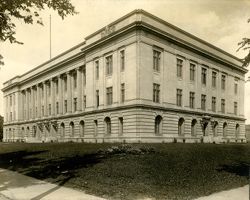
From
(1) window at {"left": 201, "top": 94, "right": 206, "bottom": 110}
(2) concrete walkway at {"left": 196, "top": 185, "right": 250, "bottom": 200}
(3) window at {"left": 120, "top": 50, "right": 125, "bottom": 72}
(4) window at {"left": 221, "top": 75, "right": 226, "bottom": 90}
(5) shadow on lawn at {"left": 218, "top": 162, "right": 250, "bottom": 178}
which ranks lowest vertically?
(5) shadow on lawn at {"left": 218, "top": 162, "right": 250, "bottom": 178}

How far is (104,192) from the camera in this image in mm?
11602

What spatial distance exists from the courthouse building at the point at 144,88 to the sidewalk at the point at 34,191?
67.3 feet

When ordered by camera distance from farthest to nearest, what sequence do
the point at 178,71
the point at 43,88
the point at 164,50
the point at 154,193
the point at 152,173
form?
1. the point at 43,88
2. the point at 178,71
3. the point at 164,50
4. the point at 152,173
5. the point at 154,193

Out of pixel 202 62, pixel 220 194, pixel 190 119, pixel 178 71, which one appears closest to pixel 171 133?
pixel 190 119

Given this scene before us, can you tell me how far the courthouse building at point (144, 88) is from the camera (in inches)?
1393

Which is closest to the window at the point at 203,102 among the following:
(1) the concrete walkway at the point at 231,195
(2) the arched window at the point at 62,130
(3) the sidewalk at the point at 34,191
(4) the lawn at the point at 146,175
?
(2) the arched window at the point at 62,130

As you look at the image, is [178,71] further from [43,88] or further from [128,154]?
[43,88]

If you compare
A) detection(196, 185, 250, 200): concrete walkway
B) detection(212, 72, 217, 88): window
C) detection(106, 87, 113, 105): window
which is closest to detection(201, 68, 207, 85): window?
detection(212, 72, 217, 88): window

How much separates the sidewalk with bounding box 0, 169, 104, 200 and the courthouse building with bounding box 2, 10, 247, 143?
20498 millimetres

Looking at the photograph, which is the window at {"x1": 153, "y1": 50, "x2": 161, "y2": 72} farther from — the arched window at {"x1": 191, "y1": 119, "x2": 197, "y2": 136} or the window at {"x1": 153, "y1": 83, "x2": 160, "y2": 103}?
the arched window at {"x1": 191, "y1": 119, "x2": 197, "y2": 136}

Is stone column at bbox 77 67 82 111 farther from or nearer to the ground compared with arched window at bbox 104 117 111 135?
farther from the ground

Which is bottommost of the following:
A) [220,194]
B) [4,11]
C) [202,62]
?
[220,194]

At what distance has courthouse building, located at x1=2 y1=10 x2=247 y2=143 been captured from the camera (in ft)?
116

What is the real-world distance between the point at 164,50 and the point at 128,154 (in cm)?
2006
